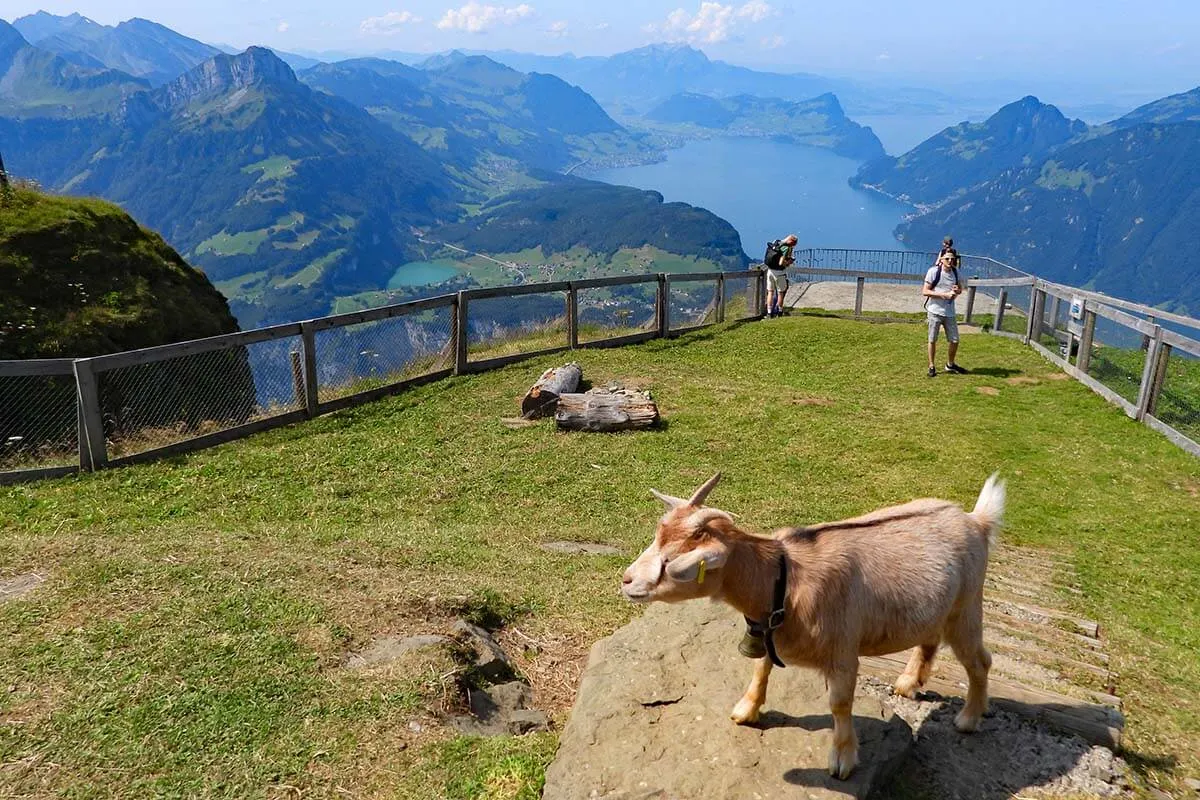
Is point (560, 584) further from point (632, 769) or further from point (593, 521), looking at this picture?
point (632, 769)

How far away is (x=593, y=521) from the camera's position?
895 cm

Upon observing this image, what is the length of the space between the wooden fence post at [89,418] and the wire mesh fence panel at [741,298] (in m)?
14.9

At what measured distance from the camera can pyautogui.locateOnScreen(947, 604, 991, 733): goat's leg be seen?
178 inches

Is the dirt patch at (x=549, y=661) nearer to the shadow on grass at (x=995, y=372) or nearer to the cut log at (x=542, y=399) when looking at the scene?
the cut log at (x=542, y=399)

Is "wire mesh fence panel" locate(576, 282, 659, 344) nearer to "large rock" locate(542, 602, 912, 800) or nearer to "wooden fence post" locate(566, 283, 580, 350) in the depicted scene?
"wooden fence post" locate(566, 283, 580, 350)

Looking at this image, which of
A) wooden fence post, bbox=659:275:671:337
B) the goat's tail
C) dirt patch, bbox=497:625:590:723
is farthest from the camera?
wooden fence post, bbox=659:275:671:337

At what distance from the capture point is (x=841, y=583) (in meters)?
4.04

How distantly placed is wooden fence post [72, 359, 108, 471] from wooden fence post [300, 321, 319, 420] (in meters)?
3.11

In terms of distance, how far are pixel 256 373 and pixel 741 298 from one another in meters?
14.4

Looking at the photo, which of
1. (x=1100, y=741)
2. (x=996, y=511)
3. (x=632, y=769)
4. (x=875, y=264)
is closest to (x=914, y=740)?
(x=1100, y=741)

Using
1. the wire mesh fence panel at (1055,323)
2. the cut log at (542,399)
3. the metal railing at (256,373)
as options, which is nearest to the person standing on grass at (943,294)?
the wire mesh fence panel at (1055,323)

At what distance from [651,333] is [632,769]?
15.3 metres

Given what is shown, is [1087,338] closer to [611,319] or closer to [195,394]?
[611,319]

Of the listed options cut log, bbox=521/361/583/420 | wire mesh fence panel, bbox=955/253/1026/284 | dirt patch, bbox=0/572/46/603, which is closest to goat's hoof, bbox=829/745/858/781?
dirt patch, bbox=0/572/46/603
